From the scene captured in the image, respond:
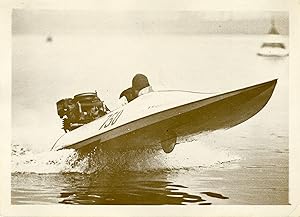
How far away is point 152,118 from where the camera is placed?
1.33m

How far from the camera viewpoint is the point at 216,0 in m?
1.35

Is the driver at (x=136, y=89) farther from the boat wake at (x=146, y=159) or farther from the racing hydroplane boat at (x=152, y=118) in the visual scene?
the boat wake at (x=146, y=159)

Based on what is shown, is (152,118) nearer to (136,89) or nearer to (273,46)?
(136,89)

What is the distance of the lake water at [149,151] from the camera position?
1.32 metres

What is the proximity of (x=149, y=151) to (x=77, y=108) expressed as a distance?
204mm

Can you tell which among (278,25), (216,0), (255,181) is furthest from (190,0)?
(255,181)

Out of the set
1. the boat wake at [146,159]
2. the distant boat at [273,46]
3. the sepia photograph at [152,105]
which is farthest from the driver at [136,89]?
the distant boat at [273,46]

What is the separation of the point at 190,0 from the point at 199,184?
45 cm

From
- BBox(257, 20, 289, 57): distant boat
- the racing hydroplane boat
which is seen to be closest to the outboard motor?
the racing hydroplane boat

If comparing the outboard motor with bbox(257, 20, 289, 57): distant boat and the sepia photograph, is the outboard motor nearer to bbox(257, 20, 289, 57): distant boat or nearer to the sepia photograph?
the sepia photograph

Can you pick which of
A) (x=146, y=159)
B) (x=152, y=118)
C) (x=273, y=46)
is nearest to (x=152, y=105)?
(x=152, y=118)

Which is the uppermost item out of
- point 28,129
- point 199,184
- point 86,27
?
point 86,27

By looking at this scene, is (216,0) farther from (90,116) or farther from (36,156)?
(36,156)

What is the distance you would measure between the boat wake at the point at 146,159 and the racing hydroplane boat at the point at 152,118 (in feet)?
0.06
